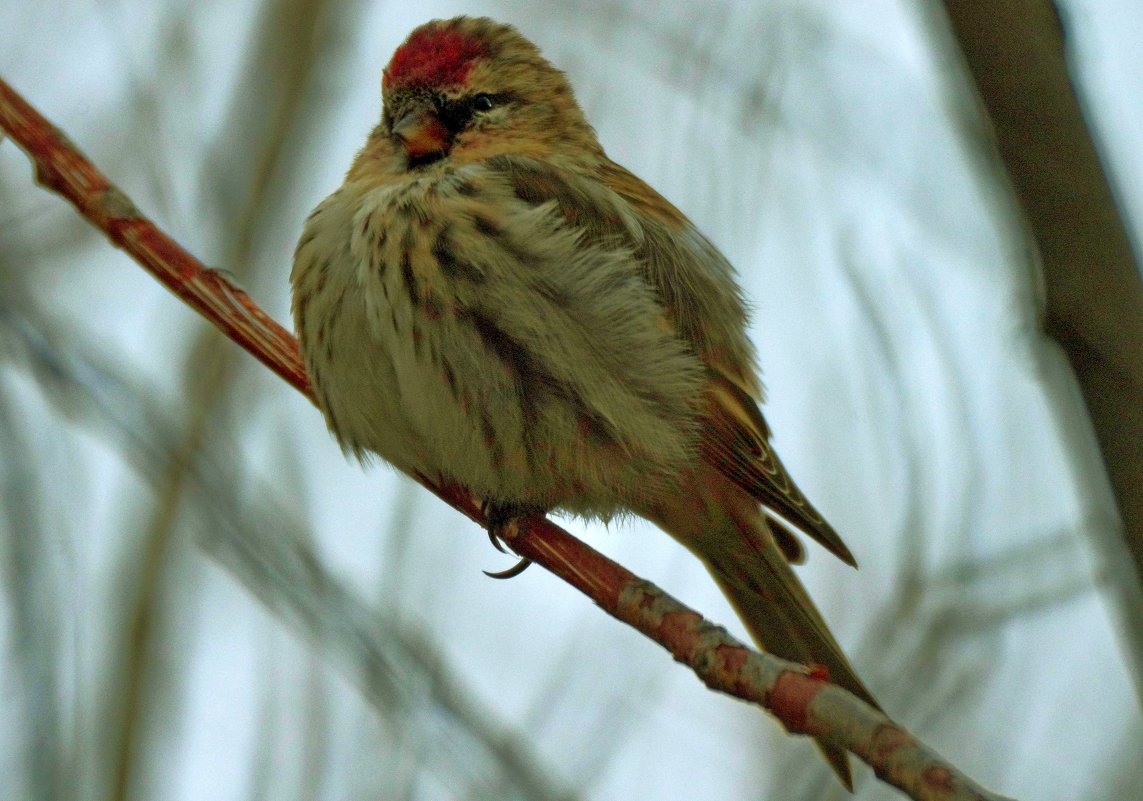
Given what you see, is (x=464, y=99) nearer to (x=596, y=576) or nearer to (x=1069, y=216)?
(x=596, y=576)

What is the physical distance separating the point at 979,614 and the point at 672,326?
1.36 metres

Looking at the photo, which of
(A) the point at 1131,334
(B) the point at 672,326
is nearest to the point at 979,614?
(B) the point at 672,326

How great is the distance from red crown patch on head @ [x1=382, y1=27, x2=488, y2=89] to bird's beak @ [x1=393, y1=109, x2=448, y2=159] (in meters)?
0.11

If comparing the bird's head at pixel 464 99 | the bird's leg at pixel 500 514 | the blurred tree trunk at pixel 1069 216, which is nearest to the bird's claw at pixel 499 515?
the bird's leg at pixel 500 514

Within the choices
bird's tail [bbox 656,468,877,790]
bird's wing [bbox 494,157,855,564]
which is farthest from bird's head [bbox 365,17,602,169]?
bird's tail [bbox 656,468,877,790]

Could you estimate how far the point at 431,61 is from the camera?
3.86 m

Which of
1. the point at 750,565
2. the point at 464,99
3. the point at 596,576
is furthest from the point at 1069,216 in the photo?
the point at 464,99

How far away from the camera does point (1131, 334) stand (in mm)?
1231

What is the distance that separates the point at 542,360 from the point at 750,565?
32.4 inches

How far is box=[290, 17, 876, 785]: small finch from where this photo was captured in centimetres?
325

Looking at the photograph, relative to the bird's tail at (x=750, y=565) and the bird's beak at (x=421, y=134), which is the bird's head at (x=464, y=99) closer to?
the bird's beak at (x=421, y=134)

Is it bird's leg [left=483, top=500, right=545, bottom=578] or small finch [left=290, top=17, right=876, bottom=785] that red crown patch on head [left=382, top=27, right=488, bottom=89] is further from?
bird's leg [left=483, top=500, right=545, bottom=578]

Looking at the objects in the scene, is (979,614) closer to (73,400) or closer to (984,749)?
(984,749)

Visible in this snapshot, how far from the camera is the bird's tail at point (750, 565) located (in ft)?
11.1
